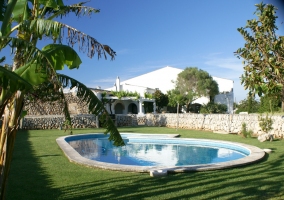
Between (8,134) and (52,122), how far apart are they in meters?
21.2

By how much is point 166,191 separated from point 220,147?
9.57 meters

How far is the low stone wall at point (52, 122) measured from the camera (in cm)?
2361

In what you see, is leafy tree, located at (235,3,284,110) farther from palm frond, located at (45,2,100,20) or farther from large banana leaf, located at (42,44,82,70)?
large banana leaf, located at (42,44,82,70)

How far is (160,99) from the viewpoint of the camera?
1497 inches

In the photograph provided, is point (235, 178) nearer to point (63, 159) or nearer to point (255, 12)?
point (255, 12)

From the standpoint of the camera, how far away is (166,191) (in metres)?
5.91

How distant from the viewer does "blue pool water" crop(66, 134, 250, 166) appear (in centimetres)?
1193

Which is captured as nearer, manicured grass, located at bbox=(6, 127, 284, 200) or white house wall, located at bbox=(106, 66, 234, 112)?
manicured grass, located at bbox=(6, 127, 284, 200)

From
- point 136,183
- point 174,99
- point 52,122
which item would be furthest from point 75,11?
point 174,99

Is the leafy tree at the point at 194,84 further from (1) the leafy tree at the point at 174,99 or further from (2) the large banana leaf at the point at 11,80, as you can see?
(2) the large banana leaf at the point at 11,80

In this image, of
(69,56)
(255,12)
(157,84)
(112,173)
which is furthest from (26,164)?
(157,84)

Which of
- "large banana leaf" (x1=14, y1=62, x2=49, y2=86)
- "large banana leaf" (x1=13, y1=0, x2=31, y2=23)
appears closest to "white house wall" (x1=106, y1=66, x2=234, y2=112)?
"large banana leaf" (x1=13, y1=0, x2=31, y2=23)

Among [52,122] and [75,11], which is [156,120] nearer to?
→ [52,122]

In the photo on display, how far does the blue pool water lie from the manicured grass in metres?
3.47
